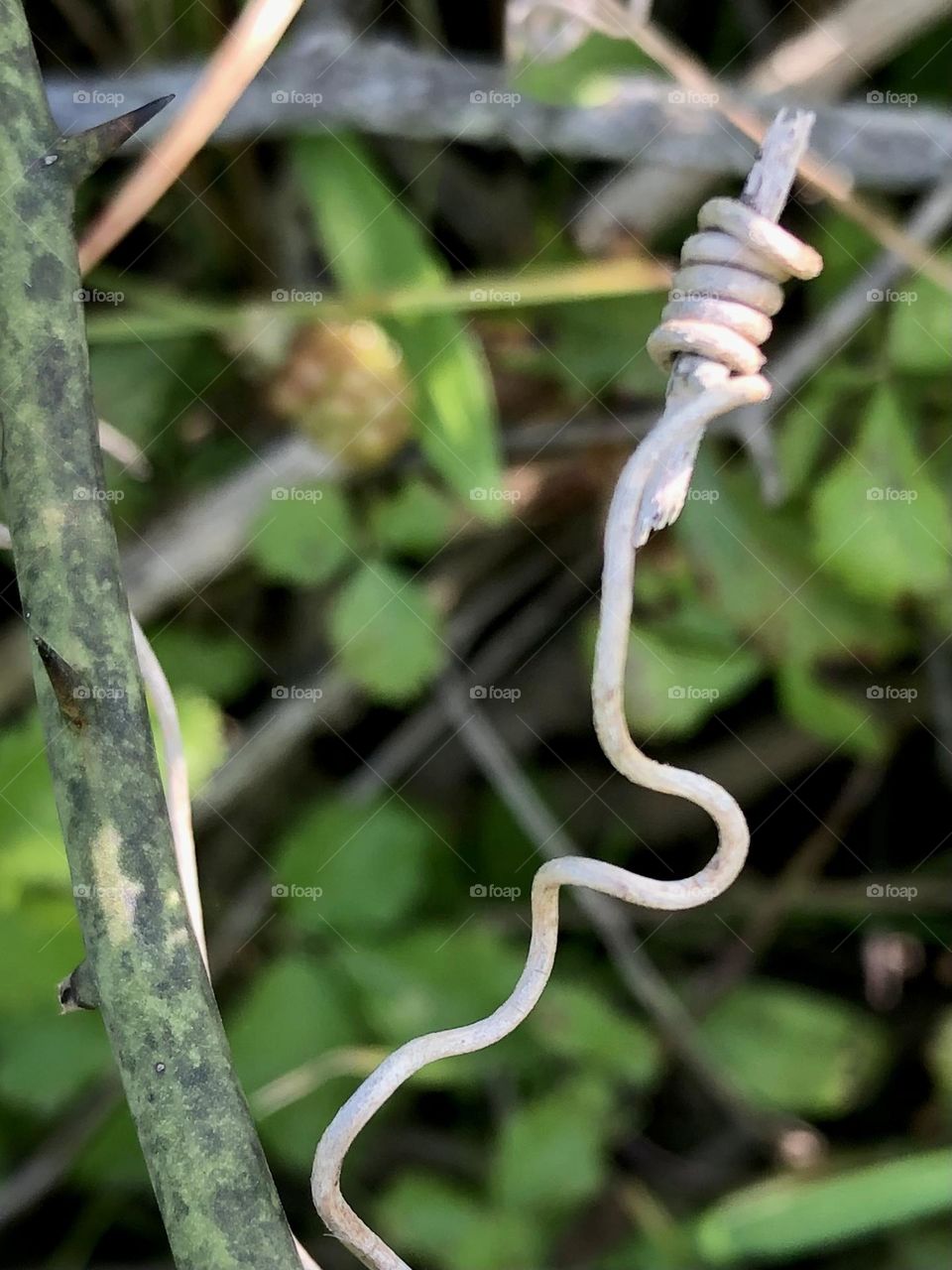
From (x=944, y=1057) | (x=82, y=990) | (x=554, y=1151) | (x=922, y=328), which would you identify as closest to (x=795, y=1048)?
(x=944, y=1057)

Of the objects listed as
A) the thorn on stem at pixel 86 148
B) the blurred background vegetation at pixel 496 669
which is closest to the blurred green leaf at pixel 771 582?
the blurred background vegetation at pixel 496 669

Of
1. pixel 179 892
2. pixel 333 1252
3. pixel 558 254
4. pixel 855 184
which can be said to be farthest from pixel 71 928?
pixel 855 184

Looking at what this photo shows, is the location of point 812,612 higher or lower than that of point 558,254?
lower

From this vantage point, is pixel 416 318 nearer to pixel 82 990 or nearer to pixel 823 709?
pixel 823 709

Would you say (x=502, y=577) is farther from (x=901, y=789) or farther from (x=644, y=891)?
(x=644, y=891)

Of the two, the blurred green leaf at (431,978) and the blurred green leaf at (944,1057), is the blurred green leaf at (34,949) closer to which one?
the blurred green leaf at (431,978)

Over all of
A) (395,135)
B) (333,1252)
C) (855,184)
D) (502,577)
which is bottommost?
(333,1252)
